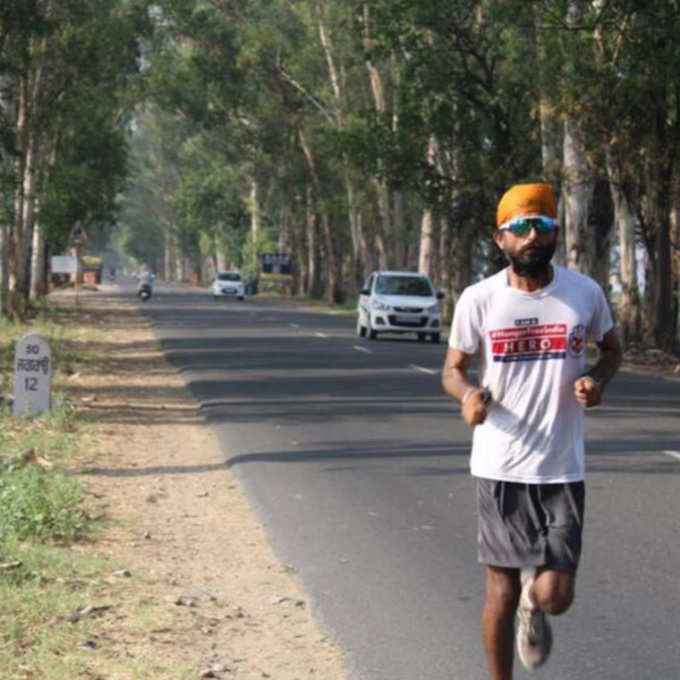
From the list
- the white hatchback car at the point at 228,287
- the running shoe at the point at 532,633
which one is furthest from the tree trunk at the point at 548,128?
the white hatchback car at the point at 228,287

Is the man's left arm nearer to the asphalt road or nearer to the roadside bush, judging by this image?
the asphalt road

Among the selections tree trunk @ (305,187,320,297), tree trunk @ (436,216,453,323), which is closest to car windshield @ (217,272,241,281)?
tree trunk @ (305,187,320,297)

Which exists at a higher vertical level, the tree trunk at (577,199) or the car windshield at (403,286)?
the tree trunk at (577,199)

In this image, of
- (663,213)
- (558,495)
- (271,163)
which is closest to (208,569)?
(558,495)

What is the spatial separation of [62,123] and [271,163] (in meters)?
28.3

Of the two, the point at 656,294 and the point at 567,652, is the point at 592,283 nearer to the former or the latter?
the point at 567,652

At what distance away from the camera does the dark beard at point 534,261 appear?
6.26 m

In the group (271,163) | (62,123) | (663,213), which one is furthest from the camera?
(271,163)

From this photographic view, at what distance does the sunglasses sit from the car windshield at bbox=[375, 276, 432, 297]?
3413cm

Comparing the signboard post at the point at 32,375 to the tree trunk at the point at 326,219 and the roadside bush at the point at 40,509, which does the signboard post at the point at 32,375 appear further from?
the tree trunk at the point at 326,219

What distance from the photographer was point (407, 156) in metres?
45.1

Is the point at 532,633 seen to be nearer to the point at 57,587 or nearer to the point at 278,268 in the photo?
the point at 57,587

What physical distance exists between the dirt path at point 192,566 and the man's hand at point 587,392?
193 centimetres

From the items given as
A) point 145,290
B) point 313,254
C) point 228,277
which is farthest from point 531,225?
point 313,254
